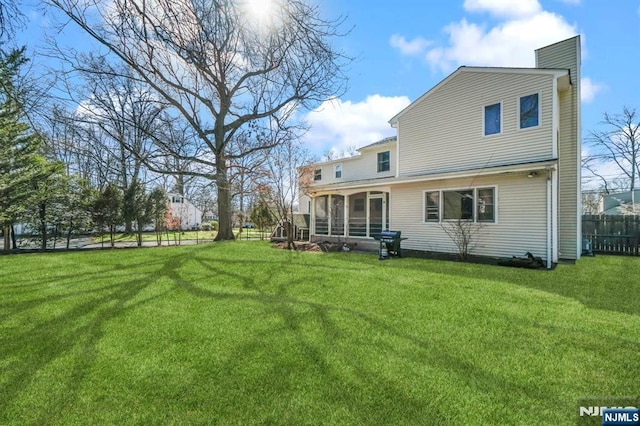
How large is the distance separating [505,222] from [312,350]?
881 cm

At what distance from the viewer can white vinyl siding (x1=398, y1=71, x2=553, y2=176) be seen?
9.23 m

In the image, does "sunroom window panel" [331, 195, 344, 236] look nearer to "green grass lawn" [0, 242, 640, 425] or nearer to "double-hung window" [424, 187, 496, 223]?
"double-hung window" [424, 187, 496, 223]

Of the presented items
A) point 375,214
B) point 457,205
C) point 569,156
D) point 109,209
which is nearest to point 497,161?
point 457,205

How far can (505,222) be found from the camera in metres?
9.59

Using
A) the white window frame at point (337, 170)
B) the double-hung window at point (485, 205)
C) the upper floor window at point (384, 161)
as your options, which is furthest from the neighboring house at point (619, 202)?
the white window frame at point (337, 170)

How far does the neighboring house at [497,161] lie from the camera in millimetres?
9000

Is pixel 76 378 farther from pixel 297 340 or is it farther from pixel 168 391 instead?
pixel 297 340

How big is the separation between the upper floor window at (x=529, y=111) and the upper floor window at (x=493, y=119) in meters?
0.61

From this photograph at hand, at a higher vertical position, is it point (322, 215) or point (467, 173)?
point (467, 173)

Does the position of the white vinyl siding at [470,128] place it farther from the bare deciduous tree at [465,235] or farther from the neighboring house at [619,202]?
the neighboring house at [619,202]

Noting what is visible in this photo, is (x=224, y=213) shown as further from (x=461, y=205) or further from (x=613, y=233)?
(x=613, y=233)

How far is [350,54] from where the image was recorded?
5.38 metres

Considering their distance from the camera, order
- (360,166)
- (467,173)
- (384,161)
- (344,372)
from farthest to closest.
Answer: (360,166) < (384,161) < (467,173) < (344,372)

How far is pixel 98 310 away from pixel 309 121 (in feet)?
32.6
